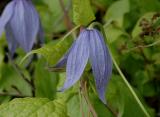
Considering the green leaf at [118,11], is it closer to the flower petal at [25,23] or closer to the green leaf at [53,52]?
the flower petal at [25,23]

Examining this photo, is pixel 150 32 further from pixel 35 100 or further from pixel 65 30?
pixel 65 30

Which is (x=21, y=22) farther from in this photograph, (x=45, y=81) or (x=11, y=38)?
(x=45, y=81)

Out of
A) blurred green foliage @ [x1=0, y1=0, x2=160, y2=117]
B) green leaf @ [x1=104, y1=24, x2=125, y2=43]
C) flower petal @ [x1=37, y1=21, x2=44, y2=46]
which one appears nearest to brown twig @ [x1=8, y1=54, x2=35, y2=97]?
blurred green foliage @ [x1=0, y1=0, x2=160, y2=117]

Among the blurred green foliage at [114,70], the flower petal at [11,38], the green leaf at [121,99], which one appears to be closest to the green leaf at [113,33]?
the blurred green foliage at [114,70]

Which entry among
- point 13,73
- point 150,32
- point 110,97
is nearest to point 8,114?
point 110,97

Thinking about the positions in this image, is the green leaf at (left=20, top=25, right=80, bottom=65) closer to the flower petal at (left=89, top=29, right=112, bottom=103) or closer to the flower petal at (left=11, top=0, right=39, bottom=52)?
the flower petal at (left=89, top=29, right=112, bottom=103)
